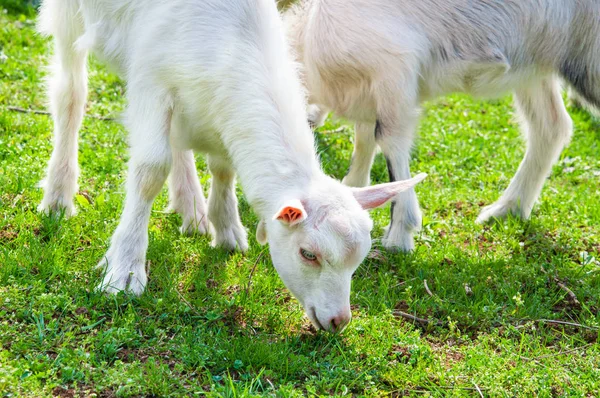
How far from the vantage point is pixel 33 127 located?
690 centimetres

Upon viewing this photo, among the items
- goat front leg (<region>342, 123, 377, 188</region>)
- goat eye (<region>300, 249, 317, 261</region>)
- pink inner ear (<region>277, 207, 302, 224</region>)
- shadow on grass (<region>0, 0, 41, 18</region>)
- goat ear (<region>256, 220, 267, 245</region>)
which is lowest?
shadow on grass (<region>0, 0, 41, 18</region>)

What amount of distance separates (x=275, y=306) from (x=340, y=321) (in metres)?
0.71

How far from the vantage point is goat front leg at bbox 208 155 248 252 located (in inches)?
227

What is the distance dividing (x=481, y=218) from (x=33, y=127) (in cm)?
350

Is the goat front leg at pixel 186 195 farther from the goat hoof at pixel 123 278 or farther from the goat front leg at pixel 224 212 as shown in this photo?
the goat hoof at pixel 123 278

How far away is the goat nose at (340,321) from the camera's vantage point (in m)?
4.43

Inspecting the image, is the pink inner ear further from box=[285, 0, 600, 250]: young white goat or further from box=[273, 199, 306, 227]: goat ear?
box=[285, 0, 600, 250]: young white goat

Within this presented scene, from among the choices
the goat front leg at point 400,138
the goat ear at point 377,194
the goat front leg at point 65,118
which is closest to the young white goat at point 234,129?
the goat ear at point 377,194

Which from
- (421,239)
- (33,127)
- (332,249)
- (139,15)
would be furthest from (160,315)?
(33,127)

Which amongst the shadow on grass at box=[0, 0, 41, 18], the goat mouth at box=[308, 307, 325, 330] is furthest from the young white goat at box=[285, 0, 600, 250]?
the shadow on grass at box=[0, 0, 41, 18]

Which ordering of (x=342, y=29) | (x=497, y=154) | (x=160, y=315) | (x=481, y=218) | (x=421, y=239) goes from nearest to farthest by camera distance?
1. (x=160, y=315)
2. (x=342, y=29)
3. (x=421, y=239)
4. (x=481, y=218)
5. (x=497, y=154)

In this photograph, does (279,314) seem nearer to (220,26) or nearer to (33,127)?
(220,26)

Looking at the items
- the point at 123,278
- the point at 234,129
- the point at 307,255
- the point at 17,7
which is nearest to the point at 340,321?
the point at 307,255

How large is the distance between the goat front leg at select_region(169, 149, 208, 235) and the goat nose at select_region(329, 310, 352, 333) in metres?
1.71
